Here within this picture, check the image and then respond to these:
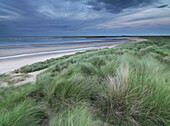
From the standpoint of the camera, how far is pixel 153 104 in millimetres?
1570

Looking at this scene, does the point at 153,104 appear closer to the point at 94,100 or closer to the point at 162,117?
the point at 162,117

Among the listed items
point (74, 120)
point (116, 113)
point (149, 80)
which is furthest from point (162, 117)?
point (74, 120)

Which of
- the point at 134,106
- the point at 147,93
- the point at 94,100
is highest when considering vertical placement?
the point at 147,93

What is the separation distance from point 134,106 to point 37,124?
4.96 feet

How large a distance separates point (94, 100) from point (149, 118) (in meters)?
0.93

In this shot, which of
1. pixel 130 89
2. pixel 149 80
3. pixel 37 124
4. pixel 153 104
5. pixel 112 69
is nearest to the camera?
pixel 37 124

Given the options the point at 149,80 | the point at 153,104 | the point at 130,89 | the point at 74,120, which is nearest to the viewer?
the point at 74,120

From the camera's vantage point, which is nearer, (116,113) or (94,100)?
(116,113)

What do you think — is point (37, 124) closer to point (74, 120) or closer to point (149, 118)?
point (74, 120)

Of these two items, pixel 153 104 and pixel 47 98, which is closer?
pixel 153 104

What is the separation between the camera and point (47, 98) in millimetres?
1927

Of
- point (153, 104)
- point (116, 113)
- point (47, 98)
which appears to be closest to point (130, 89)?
point (153, 104)

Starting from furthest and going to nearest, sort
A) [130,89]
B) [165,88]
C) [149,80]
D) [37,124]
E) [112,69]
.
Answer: [112,69], [149,80], [130,89], [165,88], [37,124]

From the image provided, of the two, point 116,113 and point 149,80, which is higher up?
point 149,80
